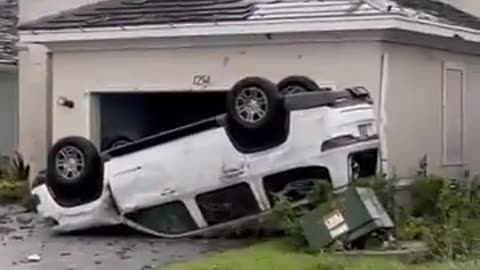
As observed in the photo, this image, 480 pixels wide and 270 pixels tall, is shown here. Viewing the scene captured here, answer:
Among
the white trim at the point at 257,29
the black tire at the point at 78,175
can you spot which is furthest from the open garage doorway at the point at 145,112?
the black tire at the point at 78,175

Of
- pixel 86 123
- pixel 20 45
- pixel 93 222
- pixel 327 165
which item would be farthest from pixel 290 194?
pixel 20 45

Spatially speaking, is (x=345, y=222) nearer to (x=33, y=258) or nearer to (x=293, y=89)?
(x=293, y=89)

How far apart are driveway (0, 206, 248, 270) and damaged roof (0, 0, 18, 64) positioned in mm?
8995

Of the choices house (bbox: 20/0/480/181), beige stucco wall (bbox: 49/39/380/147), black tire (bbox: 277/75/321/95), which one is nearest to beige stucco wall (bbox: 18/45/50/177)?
house (bbox: 20/0/480/181)

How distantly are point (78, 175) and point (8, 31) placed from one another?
12.1 meters

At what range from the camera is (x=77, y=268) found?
12898mm

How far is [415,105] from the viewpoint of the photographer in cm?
1709

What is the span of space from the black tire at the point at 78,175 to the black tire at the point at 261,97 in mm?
1886

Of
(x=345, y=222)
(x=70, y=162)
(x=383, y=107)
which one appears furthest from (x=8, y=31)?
(x=345, y=222)

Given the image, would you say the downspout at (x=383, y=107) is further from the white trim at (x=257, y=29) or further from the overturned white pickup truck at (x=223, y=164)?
the overturned white pickup truck at (x=223, y=164)

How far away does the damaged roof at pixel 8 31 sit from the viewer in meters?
25.4

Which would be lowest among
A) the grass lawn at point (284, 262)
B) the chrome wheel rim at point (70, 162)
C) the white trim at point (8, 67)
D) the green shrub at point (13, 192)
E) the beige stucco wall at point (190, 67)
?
the grass lawn at point (284, 262)

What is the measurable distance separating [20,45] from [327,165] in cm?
832

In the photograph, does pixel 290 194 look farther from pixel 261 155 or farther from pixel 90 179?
pixel 90 179
